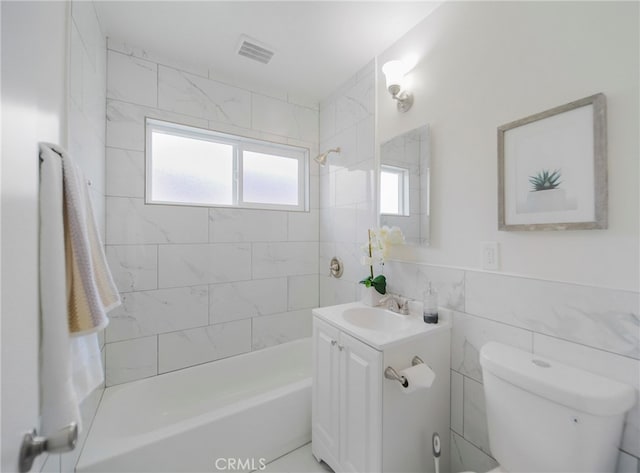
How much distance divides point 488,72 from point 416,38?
1.94 ft

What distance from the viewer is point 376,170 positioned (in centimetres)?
188

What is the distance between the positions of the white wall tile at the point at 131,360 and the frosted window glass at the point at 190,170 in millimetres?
1015

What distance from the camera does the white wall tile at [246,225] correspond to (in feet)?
6.78

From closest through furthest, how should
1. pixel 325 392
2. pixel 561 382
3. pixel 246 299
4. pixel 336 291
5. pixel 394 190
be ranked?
pixel 561 382
pixel 325 392
pixel 394 190
pixel 246 299
pixel 336 291

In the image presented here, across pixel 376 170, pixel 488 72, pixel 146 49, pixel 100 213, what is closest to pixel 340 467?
pixel 376 170

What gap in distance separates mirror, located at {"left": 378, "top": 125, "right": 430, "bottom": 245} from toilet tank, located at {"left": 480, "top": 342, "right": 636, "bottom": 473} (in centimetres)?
73

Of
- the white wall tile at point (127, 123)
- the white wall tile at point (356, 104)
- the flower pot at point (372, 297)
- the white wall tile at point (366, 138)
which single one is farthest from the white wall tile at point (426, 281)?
the white wall tile at point (127, 123)

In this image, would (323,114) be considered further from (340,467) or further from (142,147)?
(340,467)

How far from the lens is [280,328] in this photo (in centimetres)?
233

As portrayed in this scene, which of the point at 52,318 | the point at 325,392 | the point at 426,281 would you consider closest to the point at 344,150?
the point at 426,281

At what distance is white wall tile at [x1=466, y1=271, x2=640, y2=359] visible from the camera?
845mm

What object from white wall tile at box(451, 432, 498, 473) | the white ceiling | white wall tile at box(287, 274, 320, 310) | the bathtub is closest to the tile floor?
the bathtub

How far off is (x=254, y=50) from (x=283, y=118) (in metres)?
0.61

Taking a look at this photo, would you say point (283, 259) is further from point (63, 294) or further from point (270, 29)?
point (63, 294)
